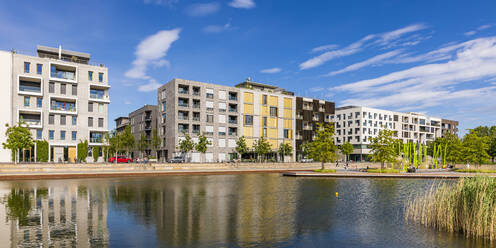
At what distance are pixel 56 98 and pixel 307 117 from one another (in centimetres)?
6229

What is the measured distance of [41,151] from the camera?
57375mm

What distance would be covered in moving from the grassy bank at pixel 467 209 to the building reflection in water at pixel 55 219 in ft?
40.4

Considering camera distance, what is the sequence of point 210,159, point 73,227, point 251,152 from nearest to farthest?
point 73,227
point 210,159
point 251,152

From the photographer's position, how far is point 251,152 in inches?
3378

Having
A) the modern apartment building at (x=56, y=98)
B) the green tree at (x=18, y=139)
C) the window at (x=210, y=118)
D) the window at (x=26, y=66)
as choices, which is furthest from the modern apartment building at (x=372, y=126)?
the window at (x=26, y=66)

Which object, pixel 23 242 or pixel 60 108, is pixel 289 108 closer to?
pixel 60 108

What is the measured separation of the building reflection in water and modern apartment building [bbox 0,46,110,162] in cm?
4231

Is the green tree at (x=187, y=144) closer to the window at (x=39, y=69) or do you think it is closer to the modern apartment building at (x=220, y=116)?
the modern apartment building at (x=220, y=116)

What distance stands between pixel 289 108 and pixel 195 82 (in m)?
27.8

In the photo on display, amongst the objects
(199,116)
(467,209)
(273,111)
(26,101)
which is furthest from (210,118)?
(467,209)

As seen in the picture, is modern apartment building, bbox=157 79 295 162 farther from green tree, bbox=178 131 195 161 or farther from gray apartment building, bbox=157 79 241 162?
green tree, bbox=178 131 195 161

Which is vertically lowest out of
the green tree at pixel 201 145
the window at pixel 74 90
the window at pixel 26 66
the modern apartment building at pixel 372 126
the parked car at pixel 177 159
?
the parked car at pixel 177 159

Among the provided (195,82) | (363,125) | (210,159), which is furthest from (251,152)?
(363,125)

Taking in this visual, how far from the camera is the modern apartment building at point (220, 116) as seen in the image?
77.1 m
